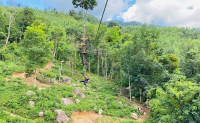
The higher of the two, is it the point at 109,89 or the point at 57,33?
the point at 57,33

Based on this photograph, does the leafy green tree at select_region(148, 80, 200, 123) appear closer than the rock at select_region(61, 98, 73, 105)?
Yes

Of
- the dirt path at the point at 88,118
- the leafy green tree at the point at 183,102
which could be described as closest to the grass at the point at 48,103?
the dirt path at the point at 88,118

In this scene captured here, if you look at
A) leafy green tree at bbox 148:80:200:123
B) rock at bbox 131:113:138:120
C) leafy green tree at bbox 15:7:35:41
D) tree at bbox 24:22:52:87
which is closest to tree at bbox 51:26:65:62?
leafy green tree at bbox 15:7:35:41

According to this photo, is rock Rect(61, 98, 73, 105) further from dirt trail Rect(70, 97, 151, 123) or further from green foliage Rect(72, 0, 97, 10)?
green foliage Rect(72, 0, 97, 10)

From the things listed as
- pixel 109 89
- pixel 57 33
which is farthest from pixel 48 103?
pixel 57 33

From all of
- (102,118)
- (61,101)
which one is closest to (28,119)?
(61,101)

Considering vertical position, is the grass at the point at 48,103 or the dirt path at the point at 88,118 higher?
the grass at the point at 48,103

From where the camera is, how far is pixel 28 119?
26.3 ft

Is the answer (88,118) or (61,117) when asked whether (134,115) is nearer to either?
(88,118)

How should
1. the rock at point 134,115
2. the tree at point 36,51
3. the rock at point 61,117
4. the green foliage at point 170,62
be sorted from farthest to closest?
the green foliage at point 170,62, the rock at point 134,115, the tree at point 36,51, the rock at point 61,117

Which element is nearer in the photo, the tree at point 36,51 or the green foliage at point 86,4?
the tree at point 36,51

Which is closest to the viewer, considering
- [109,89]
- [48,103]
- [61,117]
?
[61,117]

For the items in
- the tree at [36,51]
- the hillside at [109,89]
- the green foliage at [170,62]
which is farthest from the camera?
the green foliage at [170,62]

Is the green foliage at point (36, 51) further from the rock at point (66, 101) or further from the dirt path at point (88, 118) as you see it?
the dirt path at point (88, 118)
